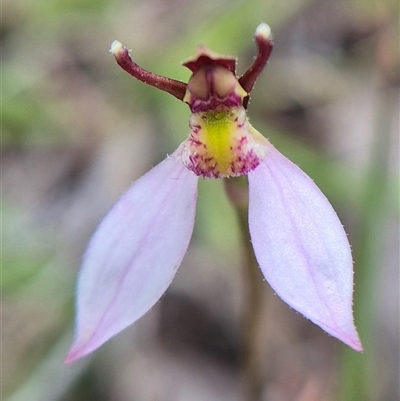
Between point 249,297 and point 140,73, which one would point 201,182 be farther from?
point 140,73

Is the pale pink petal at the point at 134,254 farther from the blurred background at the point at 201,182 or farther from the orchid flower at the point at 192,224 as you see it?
the blurred background at the point at 201,182

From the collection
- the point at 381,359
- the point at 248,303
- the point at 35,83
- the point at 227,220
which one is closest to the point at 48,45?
the point at 35,83

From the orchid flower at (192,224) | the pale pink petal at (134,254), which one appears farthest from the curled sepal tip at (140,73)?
the pale pink petal at (134,254)

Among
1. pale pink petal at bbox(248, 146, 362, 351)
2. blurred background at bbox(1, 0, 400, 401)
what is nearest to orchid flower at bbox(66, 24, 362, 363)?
pale pink petal at bbox(248, 146, 362, 351)

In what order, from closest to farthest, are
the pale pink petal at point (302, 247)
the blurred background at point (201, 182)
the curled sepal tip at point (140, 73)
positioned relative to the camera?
the pale pink petal at point (302, 247) < the curled sepal tip at point (140, 73) < the blurred background at point (201, 182)

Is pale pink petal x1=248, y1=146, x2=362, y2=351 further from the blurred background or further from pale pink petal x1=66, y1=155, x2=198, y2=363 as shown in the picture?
the blurred background

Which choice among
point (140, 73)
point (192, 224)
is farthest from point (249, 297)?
point (140, 73)
